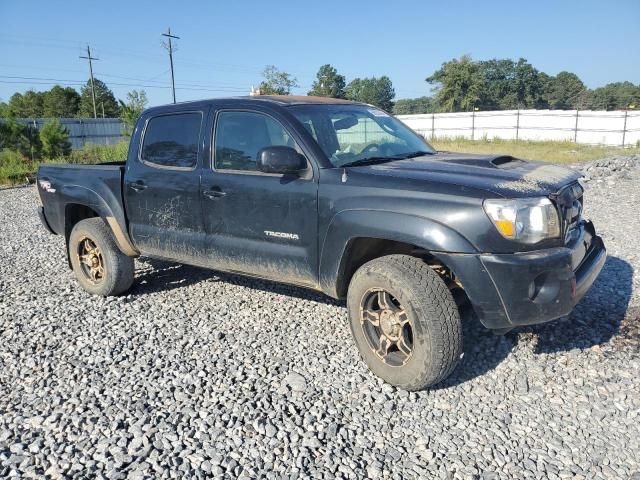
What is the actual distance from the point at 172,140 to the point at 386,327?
2559 mm

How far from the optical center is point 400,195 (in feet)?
10.4

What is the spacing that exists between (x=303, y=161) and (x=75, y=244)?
3.01 metres

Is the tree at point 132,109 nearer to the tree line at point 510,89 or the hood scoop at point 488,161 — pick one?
the hood scoop at point 488,161

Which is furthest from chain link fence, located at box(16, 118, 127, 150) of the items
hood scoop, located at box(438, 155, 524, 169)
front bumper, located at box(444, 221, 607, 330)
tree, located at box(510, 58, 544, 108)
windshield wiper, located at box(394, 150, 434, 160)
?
tree, located at box(510, 58, 544, 108)

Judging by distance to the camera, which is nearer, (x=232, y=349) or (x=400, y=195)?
(x=400, y=195)

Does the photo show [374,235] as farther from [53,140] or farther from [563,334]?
[53,140]

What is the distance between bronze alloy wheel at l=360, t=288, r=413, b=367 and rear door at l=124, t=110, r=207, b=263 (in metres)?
1.63

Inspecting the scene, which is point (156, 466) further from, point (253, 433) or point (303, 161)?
point (303, 161)

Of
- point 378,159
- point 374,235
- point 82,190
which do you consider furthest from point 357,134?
point 82,190

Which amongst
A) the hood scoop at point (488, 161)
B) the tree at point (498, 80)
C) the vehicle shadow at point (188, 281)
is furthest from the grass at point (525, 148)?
the tree at point (498, 80)

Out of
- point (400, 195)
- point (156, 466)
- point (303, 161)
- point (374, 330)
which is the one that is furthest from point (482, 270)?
point (156, 466)

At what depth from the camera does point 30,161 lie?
20.2 m

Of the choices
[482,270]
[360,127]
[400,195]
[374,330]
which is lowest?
[374,330]

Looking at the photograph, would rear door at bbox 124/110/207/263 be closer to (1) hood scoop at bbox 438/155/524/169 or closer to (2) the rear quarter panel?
(2) the rear quarter panel
